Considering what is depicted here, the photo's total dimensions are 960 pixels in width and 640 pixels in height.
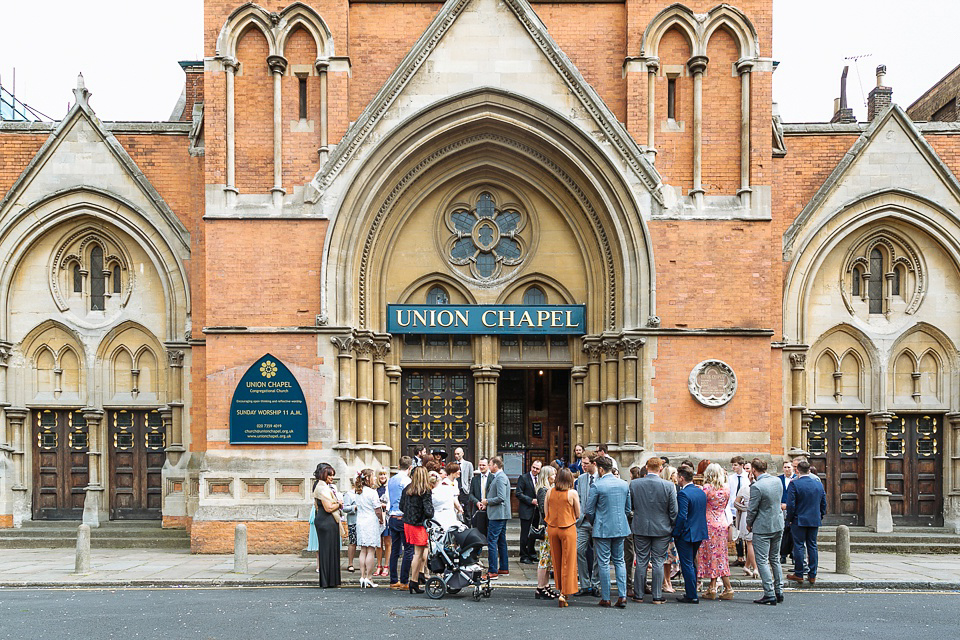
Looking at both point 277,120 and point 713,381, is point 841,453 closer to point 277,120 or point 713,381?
point 713,381

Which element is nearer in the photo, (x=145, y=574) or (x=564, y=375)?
(x=145, y=574)

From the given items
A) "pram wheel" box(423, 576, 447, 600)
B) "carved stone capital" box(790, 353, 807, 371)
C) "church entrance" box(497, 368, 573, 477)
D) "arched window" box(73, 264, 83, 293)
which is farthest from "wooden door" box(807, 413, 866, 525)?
"arched window" box(73, 264, 83, 293)

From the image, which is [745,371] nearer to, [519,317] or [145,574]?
[519,317]

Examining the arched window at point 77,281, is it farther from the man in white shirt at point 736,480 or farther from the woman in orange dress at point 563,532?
the man in white shirt at point 736,480

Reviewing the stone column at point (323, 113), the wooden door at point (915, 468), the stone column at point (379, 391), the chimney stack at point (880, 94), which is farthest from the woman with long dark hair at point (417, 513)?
the chimney stack at point (880, 94)

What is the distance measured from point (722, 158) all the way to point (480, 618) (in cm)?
991

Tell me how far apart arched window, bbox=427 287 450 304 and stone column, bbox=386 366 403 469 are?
1509 millimetres

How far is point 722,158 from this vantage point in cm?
1642

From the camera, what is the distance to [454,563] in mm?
11336

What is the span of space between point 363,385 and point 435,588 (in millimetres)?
5940

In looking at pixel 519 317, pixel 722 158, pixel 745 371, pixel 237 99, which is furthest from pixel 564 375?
pixel 237 99

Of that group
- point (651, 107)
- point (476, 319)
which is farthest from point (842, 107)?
point (476, 319)

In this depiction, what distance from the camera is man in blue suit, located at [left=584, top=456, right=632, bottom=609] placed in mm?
10992

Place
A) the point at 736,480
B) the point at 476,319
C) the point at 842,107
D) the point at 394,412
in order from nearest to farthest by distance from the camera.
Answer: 1. the point at 736,480
2. the point at 476,319
3. the point at 394,412
4. the point at 842,107
